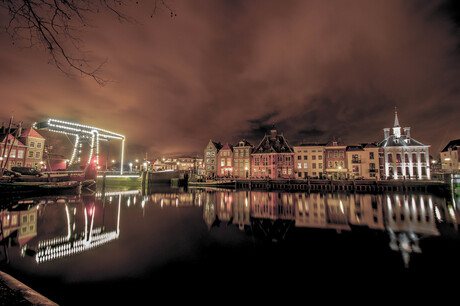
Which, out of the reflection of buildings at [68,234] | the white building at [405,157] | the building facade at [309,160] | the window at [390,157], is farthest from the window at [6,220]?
the window at [390,157]

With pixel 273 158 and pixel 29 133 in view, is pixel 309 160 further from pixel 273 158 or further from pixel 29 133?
pixel 29 133

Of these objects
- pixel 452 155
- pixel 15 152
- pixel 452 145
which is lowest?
pixel 15 152

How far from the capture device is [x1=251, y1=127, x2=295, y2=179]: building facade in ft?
172

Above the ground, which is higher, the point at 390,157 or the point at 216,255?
the point at 390,157

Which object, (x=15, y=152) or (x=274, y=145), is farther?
(x=274, y=145)

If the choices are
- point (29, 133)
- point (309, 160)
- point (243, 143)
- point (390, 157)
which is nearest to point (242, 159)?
point (243, 143)

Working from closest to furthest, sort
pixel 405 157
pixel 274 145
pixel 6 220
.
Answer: pixel 6 220 → pixel 405 157 → pixel 274 145

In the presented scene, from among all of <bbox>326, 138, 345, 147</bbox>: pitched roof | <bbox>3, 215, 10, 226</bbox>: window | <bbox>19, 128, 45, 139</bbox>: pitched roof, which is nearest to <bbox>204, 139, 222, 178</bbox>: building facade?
<bbox>326, 138, 345, 147</bbox>: pitched roof

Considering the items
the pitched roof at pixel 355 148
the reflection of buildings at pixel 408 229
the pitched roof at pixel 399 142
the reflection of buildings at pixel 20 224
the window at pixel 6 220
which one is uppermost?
the pitched roof at pixel 399 142

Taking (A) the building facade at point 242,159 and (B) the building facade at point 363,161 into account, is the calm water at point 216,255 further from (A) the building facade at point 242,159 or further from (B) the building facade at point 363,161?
(A) the building facade at point 242,159

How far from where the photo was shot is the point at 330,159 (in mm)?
50312

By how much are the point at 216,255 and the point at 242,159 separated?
162ft

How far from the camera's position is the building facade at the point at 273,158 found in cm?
5250

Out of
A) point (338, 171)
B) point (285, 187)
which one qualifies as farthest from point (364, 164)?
point (285, 187)
